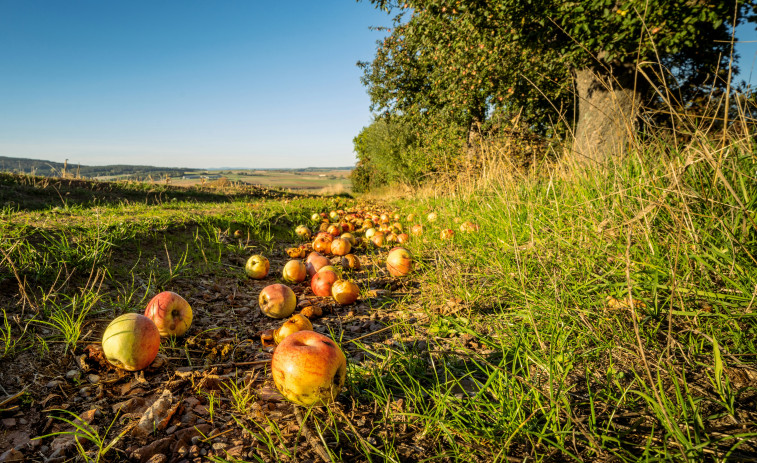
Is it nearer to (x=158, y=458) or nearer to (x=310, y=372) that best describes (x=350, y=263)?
(x=310, y=372)

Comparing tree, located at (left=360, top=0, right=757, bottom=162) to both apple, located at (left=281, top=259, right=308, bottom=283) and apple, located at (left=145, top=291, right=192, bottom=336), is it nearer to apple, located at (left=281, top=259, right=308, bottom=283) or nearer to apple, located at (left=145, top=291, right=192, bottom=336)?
apple, located at (left=281, top=259, right=308, bottom=283)

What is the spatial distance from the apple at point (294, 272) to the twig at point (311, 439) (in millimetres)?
2088

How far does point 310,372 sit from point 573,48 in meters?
9.29

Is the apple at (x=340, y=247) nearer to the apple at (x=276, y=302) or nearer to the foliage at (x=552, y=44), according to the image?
the apple at (x=276, y=302)

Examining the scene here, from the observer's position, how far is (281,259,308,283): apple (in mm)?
3562

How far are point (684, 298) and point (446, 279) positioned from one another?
149cm

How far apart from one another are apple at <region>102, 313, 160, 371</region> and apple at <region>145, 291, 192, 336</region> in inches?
11.7

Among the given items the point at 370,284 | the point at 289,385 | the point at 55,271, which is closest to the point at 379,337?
the point at 289,385

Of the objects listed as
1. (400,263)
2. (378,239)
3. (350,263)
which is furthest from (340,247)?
(400,263)

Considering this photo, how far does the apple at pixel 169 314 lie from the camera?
213 cm

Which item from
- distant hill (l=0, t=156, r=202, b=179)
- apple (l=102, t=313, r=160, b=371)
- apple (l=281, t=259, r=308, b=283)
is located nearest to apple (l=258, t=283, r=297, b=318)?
apple (l=281, t=259, r=308, b=283)

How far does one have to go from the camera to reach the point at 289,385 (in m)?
1.52

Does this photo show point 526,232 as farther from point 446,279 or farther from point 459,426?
point 459,426

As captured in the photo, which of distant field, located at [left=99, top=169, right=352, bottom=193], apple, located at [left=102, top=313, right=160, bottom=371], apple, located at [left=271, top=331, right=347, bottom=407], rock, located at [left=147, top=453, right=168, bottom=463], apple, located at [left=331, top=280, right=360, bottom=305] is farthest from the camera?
distant field, located at [left=99, top=169, right=352, bottom=193]
